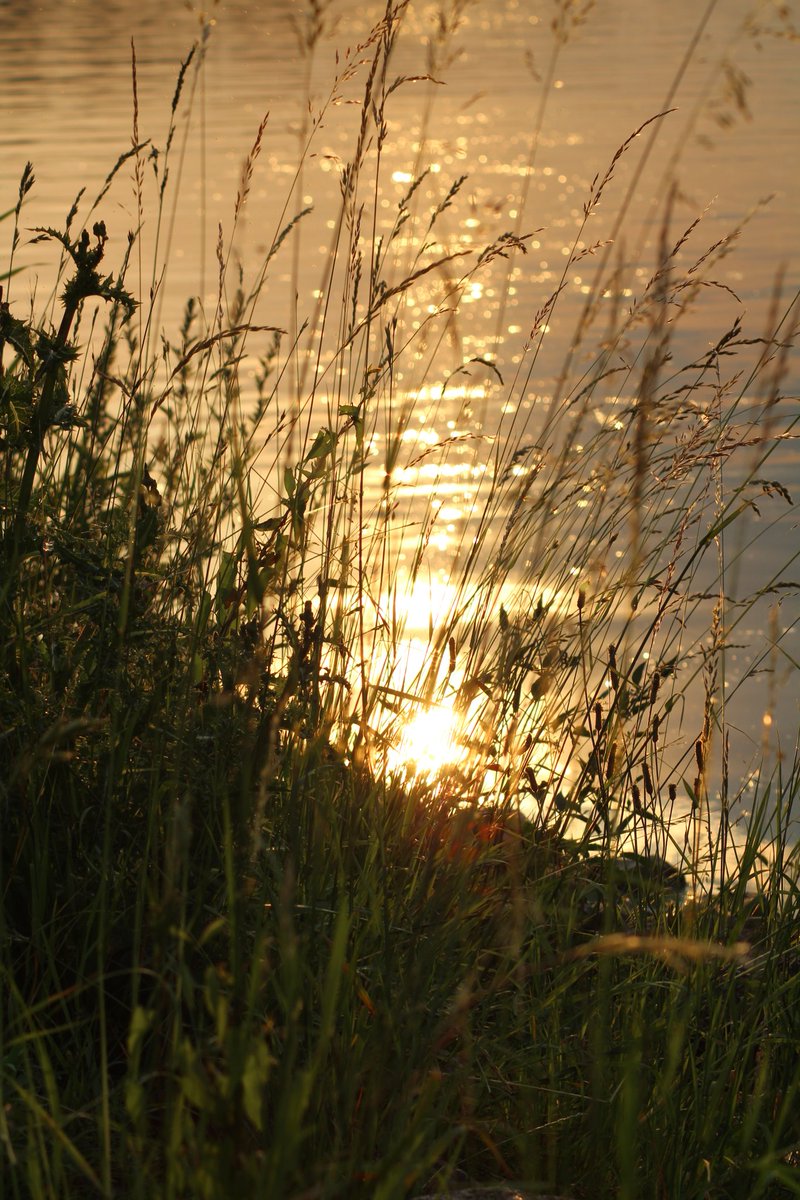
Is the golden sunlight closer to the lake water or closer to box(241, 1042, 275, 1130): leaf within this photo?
the lake water

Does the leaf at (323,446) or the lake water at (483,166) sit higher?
the lake water at (483,166)

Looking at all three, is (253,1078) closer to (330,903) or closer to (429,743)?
(330,903)

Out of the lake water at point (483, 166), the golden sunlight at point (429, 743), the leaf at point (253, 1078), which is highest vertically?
the lake water at point (483, 166)

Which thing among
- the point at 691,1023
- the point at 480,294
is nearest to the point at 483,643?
the point at 691,1023

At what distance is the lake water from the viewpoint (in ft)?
11.2

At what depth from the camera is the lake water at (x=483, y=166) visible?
11.2 feet

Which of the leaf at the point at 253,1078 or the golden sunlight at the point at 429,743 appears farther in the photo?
the golden sunlight at the point at 429,743

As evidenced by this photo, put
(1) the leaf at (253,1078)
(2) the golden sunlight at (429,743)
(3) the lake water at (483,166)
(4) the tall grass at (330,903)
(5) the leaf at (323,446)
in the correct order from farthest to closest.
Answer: (3) the lake water at (483,166), (2) the golden sunlight at (429,743), (5) the leaf at (323,446), (4) the tall grass at (330,903), (1) the leaf at (253,1078)

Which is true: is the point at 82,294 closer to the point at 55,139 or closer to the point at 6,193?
the point at 6,193

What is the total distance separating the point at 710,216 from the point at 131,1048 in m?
8.04

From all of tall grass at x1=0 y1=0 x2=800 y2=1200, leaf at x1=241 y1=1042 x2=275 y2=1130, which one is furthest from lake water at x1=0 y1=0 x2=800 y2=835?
leaf at x1=241 y1=1042 x2=275 y2=1130

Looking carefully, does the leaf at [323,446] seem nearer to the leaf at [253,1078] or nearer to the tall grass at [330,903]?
the tall grass at [330,903]

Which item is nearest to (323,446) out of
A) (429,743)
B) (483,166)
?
(429,743)

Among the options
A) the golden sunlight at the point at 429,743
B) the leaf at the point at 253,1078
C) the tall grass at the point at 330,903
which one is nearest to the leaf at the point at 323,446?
the tall grass at the point at 330,903
